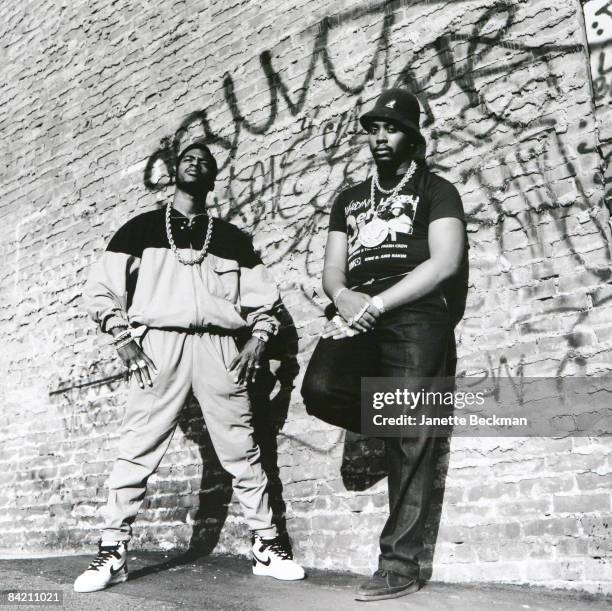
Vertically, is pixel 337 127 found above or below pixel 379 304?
above

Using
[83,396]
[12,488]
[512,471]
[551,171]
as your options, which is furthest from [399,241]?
[12,488]

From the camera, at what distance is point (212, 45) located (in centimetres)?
454

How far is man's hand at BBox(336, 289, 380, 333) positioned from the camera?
278 centimetres

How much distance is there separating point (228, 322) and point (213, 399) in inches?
14.8

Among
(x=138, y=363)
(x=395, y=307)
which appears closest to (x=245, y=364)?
(x=138, y=363)

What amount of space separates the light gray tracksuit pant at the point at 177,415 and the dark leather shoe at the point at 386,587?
62 cm

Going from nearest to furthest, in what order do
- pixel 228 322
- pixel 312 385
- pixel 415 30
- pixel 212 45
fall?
pixel 312 385
pixel 228 322
pixel 415 30
pixel 212 45

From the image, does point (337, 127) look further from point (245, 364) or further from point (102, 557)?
point (102, 557)

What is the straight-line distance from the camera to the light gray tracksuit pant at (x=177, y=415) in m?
3.05

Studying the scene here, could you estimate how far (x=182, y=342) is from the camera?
324cm

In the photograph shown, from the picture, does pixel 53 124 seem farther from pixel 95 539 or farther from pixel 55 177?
pixel 95 539

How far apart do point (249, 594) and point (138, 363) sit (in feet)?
3.66

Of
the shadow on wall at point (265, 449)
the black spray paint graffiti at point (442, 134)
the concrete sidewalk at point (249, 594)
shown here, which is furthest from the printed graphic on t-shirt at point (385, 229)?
the concrete sidewalk at point (249, 594)

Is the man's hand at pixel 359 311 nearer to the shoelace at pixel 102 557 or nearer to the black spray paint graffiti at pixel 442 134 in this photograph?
the black spray paint graffiti at pixel 442 134
